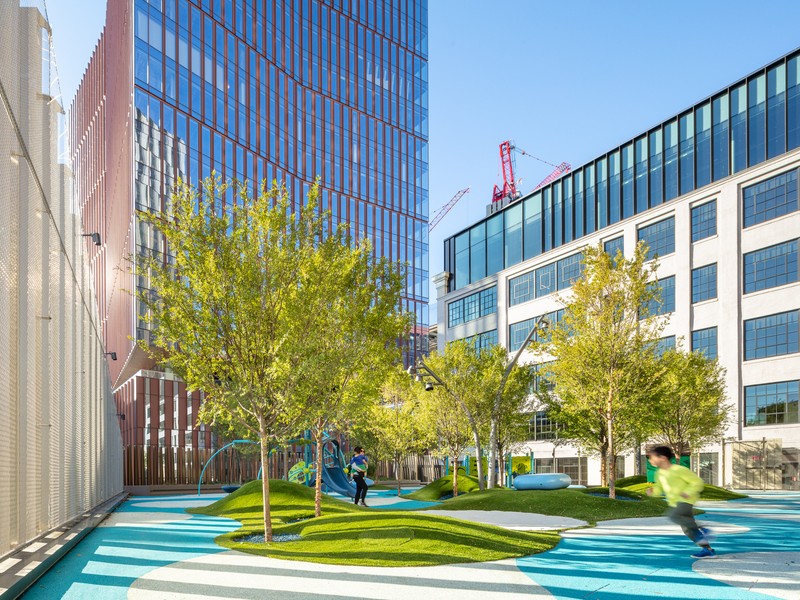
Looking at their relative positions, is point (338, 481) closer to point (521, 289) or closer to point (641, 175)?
point (641, 175)

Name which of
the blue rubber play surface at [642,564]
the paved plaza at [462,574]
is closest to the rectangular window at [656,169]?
the blue rubber play surface at [642,564]

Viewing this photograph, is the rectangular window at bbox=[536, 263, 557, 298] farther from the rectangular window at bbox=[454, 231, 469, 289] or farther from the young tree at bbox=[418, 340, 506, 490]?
the young tree at bbox=[418, 340, 506, 490]

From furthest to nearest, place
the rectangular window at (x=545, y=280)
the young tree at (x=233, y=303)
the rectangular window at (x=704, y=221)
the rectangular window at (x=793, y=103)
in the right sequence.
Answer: the rectangular window at (x=545, y=280) < the rectangular window at (x=704, y=221) < the rectangular window at (x=793, y=103) < the young tree at (x=233, y=303)

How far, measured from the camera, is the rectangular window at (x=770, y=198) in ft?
151

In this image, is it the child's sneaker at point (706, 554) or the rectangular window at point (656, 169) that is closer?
the child's sneaker at point (706, 554)

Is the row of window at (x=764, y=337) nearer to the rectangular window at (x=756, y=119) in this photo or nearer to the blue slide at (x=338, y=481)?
the rectangular window at (x=756, y=119)

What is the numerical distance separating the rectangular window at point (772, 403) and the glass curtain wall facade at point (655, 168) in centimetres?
1311

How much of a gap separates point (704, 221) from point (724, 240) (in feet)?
7.57

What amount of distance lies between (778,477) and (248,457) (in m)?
32.0

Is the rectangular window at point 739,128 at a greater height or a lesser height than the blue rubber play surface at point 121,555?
greater

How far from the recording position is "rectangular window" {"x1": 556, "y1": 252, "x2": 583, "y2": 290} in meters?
60.7

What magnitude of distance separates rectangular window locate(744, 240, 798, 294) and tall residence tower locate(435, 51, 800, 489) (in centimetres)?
6

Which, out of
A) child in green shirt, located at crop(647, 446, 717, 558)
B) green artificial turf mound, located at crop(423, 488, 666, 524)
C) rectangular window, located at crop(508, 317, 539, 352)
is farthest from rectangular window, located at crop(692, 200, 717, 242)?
child in green shirt, located at crop(647, 446, 717, 558)

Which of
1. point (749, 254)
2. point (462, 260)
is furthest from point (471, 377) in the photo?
point (462, 260)
